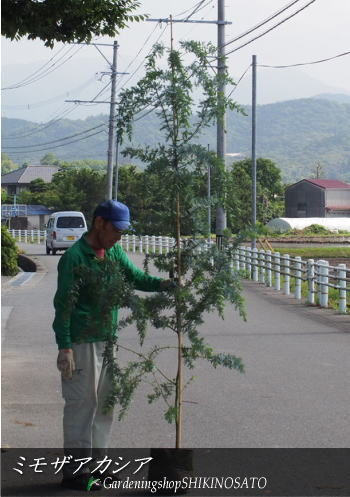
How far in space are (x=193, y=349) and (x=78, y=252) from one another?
3.00 feet

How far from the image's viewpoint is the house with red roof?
128 m

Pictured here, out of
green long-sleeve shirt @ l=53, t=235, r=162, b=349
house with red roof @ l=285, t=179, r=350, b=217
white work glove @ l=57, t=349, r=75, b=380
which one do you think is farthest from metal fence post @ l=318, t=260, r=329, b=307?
house with red roof @ l=285, t=179, r=350, b=217

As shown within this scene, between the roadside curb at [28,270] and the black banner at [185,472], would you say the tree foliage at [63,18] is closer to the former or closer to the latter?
the black banner at [185,472]

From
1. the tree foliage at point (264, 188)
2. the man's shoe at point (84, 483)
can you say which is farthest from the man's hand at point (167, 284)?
the tree foliage at point (264, 188)

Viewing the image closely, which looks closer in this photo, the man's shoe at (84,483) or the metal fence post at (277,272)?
the man's shoe at (84,483)

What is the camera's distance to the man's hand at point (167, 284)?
6381 mm

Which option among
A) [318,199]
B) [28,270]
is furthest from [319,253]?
[318,199]

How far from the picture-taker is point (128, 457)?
721cm

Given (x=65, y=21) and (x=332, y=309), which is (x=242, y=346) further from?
(x=332, y=309)

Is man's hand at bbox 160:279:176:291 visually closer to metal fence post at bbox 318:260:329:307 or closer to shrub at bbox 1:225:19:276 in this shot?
metal fence post at bbox 318:260:329:307

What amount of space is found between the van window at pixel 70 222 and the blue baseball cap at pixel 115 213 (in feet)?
128

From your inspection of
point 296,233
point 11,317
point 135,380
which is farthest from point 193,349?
point 296,233

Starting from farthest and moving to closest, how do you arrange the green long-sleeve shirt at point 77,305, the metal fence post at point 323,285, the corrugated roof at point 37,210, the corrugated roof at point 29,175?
the corrugated roof at point 29,175, the corrugated roof at point 37,210, the metal fence post at point 323,285, the green long-sleeve shirt at point 77,305

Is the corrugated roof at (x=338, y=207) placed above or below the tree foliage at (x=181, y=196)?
above
